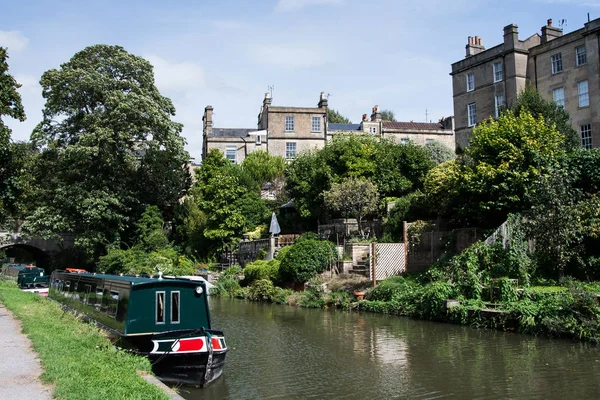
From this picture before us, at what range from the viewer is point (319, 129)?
58.4m

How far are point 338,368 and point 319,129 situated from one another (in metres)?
45.9

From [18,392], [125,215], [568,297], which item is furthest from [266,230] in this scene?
[18,392]

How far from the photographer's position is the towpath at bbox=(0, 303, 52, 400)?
861 centimetres

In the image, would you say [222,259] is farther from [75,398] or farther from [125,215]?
[75,398]

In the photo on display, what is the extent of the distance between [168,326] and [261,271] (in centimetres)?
1922

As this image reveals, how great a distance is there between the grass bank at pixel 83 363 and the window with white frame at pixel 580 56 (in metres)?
30.1

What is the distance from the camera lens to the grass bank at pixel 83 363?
8.68 m

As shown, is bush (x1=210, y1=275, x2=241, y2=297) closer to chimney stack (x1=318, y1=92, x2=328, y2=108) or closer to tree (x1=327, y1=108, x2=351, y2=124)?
chimney stack (x1=318, y1=92, x2=328, y2=108)

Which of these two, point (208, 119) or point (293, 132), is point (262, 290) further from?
point (208, 119)

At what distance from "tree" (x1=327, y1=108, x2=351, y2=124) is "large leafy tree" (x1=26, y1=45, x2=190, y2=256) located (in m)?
44.8

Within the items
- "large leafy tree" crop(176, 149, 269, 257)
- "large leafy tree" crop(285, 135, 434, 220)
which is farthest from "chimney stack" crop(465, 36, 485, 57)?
"large leafy tree" crop(176, 149, 269, 257)

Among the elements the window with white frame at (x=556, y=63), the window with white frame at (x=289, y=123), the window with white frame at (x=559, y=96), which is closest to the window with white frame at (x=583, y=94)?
A: the window with white frame at (x=559, y=96)

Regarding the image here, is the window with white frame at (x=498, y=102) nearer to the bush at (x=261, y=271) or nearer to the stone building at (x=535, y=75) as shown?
the stone building at (x=535, y=75)

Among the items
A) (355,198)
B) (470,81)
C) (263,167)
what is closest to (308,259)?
(355,198)
